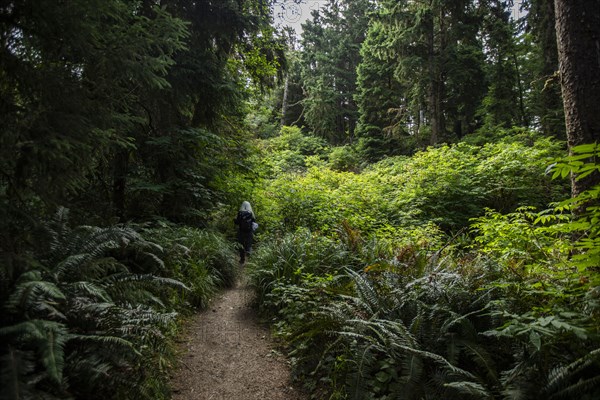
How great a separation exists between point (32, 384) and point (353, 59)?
3326 cm

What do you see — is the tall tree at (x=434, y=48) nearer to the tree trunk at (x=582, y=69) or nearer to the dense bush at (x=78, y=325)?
the tree trunk at (x=582, y=69)

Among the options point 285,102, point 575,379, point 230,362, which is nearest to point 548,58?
point 575,379

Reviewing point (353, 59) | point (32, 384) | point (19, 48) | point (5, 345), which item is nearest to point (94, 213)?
point (19, 48)

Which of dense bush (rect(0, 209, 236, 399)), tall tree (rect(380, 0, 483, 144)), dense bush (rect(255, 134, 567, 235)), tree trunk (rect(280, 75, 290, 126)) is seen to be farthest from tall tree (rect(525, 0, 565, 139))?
tree trunk (rect(280, 75, 290, 126))

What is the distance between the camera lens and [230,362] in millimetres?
4266

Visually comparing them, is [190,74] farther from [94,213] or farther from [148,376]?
[148,376]

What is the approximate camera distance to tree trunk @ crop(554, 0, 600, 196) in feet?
12.2

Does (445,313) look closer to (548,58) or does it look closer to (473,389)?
(473,389)

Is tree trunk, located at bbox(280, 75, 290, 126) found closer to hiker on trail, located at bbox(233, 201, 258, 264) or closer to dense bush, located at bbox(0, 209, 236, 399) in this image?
hiker on trail, located at bbox(233, 201, 258, 264)

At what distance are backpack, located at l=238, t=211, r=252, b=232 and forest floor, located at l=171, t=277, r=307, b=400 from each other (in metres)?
3.55

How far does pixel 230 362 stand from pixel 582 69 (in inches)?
235

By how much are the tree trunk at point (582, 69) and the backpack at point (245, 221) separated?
7484 millimetres

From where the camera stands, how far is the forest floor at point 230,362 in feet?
11.9

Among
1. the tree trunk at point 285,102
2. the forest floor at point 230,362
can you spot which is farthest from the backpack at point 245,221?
the tree trunk at point 285,102
